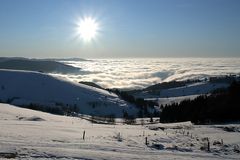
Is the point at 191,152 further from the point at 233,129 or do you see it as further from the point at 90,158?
the point at 233,129

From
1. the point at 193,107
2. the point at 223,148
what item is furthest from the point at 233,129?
the point at 193,107

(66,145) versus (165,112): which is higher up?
(165,112)

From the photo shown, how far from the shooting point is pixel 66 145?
28.0 m

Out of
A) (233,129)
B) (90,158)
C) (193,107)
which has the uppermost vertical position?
(193,107)

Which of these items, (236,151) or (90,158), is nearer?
(90,158)

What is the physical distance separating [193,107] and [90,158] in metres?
89.3

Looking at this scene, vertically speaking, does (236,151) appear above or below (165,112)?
below

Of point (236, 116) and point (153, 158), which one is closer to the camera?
point (153, 158)

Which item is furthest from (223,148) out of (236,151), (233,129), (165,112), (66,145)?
(165,112)

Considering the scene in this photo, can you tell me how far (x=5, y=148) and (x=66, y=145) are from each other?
5.29 meters

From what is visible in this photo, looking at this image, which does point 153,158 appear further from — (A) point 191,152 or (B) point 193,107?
(B) point 193,107

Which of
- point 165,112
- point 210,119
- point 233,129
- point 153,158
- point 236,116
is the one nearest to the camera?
point 153,158

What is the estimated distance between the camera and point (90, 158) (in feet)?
76.4

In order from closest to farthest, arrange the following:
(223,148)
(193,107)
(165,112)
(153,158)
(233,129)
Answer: (153,158) → (223,148) → (233,129) → (193,107) → (165,112)
